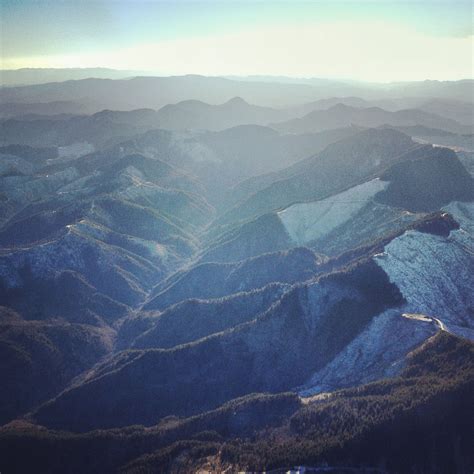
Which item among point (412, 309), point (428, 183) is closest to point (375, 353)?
point (412, 309)

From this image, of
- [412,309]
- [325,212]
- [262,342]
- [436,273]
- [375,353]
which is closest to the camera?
[375,353]

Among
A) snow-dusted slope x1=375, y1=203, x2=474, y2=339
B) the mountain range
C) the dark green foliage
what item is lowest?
the mountain range

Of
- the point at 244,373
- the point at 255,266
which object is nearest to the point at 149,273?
the point at 255,266

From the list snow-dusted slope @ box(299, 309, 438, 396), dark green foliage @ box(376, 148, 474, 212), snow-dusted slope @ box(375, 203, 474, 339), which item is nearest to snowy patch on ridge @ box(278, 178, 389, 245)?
dark green foliage @ box(376, 148, 474, 212)

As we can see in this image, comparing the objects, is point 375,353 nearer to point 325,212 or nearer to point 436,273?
point 436,273

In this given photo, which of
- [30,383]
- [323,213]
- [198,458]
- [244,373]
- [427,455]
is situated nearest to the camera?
[427,455]

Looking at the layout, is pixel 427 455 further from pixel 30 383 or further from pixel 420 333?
pixel 30 383

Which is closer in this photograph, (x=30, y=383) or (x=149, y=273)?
(x=30, y=383)

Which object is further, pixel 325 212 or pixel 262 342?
pixel 325 212

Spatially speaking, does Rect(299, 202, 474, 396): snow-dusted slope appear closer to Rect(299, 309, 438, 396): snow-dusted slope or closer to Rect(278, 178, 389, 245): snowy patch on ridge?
Rect(299, 309, 438, 396): snow-dusted slope
